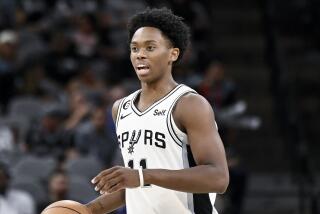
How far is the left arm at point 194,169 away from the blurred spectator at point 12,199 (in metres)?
4.36

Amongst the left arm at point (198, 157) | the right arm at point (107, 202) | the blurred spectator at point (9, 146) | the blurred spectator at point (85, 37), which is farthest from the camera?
the blurred spectator at point (85, 37)

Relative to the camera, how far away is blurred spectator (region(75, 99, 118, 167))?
34.7 ft

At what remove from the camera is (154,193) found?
4602 mm

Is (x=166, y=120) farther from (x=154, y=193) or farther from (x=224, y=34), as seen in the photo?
(x=224, y=34)

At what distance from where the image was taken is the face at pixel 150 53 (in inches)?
180

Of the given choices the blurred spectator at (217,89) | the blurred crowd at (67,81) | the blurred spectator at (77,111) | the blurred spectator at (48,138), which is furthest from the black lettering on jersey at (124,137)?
the blurred spectator at (217,89)

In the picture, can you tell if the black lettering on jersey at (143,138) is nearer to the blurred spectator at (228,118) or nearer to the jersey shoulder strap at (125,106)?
the jersey shoulder strap at (125,106)

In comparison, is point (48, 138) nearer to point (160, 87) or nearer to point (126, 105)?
point (126, 105)

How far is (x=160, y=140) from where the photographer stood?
4574 mm

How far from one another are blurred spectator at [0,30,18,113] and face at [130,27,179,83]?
7848 millimetres

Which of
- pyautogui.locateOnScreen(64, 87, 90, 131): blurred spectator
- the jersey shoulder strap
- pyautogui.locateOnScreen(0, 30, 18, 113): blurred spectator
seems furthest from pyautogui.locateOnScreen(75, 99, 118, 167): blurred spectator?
the jersey shoulder strap

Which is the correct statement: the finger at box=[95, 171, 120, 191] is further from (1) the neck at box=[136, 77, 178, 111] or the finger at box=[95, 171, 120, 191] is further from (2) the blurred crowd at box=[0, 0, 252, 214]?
(2) the blurred crowd at box=[0, 0, 252, 214]

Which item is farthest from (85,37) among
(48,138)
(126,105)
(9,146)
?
(126,105)

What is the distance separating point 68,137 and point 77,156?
1.84 ft
